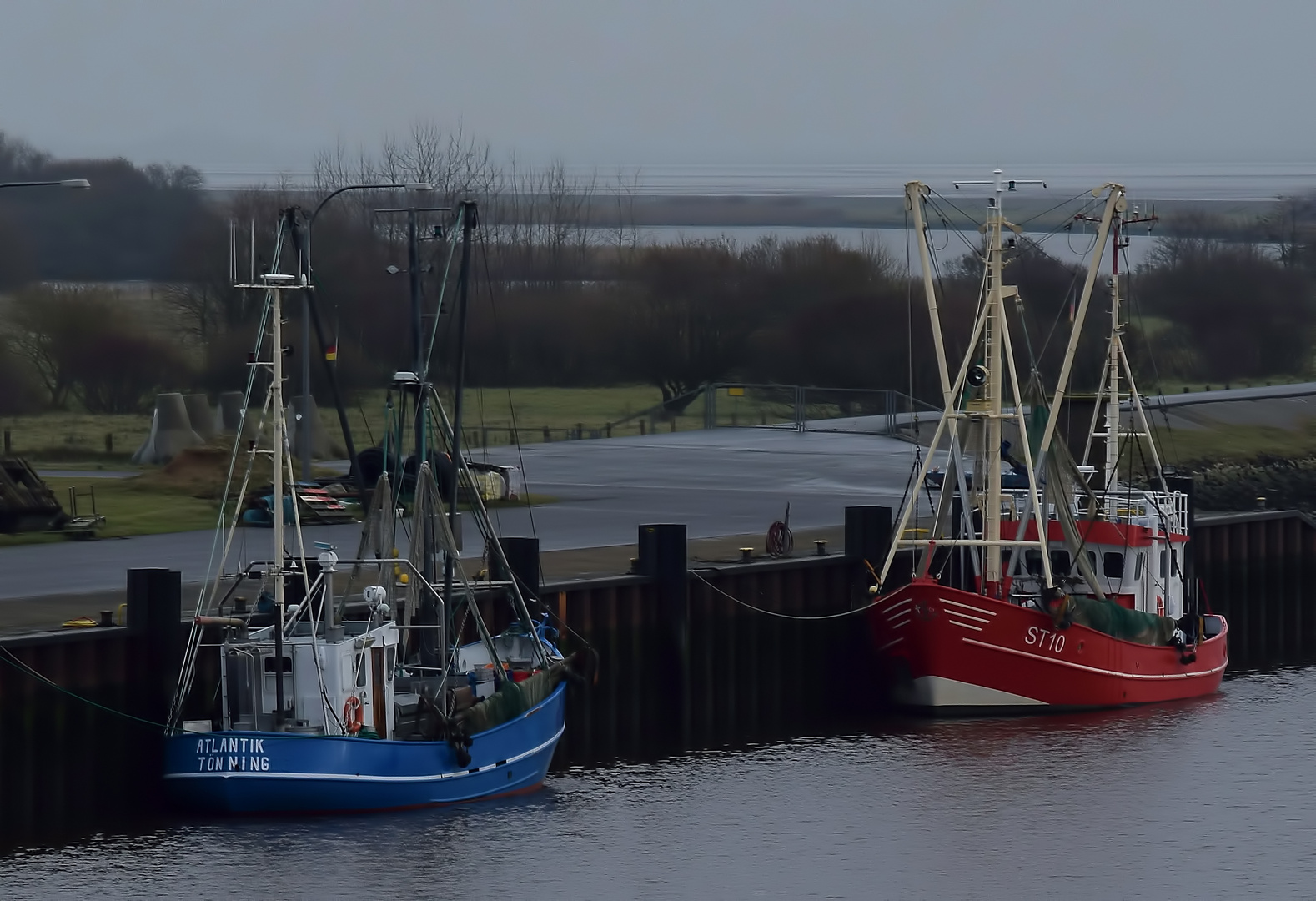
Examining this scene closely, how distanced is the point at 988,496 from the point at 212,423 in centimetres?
2474

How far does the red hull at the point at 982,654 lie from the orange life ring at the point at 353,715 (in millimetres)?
13809

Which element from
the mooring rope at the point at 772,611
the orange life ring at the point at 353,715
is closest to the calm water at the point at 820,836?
the orange life ring at the point at 353,715

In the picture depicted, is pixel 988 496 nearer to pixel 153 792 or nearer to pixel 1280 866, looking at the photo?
pixel 1280 866

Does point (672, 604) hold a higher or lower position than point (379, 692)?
higher

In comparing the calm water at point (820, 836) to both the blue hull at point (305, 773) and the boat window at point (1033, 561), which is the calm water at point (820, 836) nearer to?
the blue hull at point (305, 773)

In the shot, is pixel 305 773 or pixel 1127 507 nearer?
pixel 305 773

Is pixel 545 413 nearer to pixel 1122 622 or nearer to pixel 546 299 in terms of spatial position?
pixel 546 299

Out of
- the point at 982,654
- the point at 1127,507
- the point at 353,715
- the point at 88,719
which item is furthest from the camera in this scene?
the point at 1127,507

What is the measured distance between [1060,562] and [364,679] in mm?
19241

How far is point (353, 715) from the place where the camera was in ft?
112

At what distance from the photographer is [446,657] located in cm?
3609

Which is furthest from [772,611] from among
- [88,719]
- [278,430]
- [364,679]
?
[88,719]

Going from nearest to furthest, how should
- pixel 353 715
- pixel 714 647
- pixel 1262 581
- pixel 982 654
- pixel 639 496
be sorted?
pixel 353 715
pixel 714 647
pixel 982 654
pixel 1262 581
pixel 639 496

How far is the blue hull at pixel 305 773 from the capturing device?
32938 millimetres
